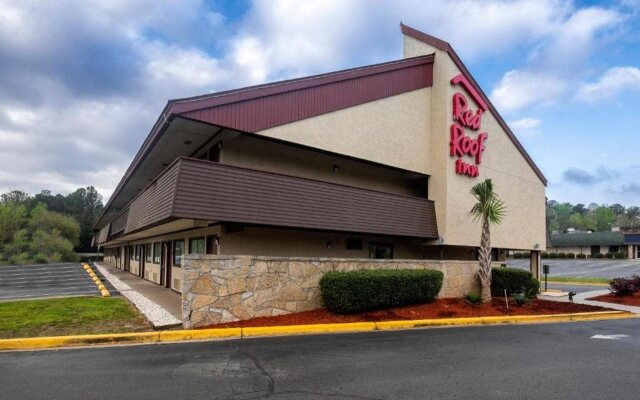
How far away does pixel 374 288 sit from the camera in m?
12.0

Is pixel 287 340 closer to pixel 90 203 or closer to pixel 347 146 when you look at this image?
pixel 347 146

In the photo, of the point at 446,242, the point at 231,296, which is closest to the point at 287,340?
the point at 231,296

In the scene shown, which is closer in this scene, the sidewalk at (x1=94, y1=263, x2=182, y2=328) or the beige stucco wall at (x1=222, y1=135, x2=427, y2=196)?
the sidewalk at (x1=94, y1=263, x2=182, y2=328)

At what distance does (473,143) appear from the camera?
18.8 metres

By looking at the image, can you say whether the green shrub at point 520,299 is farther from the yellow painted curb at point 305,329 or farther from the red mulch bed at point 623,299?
the yellow painted curb at point 305,329

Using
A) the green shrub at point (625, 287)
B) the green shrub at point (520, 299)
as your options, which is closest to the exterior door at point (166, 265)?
the green shrub at point (520, 299)

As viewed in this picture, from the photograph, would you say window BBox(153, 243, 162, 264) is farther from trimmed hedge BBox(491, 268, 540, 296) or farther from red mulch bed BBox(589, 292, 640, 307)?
red mulch bed BBox(589, 292, 640, 307)

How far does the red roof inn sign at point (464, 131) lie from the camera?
18094 mm

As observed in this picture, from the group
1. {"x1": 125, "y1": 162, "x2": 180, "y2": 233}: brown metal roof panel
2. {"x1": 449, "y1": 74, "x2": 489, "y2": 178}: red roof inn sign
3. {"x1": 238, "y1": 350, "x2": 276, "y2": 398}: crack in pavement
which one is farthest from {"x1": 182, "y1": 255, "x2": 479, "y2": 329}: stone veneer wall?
{"x1": 449, "y1": 74, "x2": 489, "y2": 178}: red roof inn sign

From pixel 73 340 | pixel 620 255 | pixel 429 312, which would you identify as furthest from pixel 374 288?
pixel 620 255

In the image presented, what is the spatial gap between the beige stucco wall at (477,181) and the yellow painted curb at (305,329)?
7.87 m

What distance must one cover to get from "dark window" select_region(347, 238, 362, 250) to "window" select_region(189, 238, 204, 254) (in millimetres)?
5384

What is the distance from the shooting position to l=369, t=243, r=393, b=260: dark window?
17531 millimetres

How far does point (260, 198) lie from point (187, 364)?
5.89m
